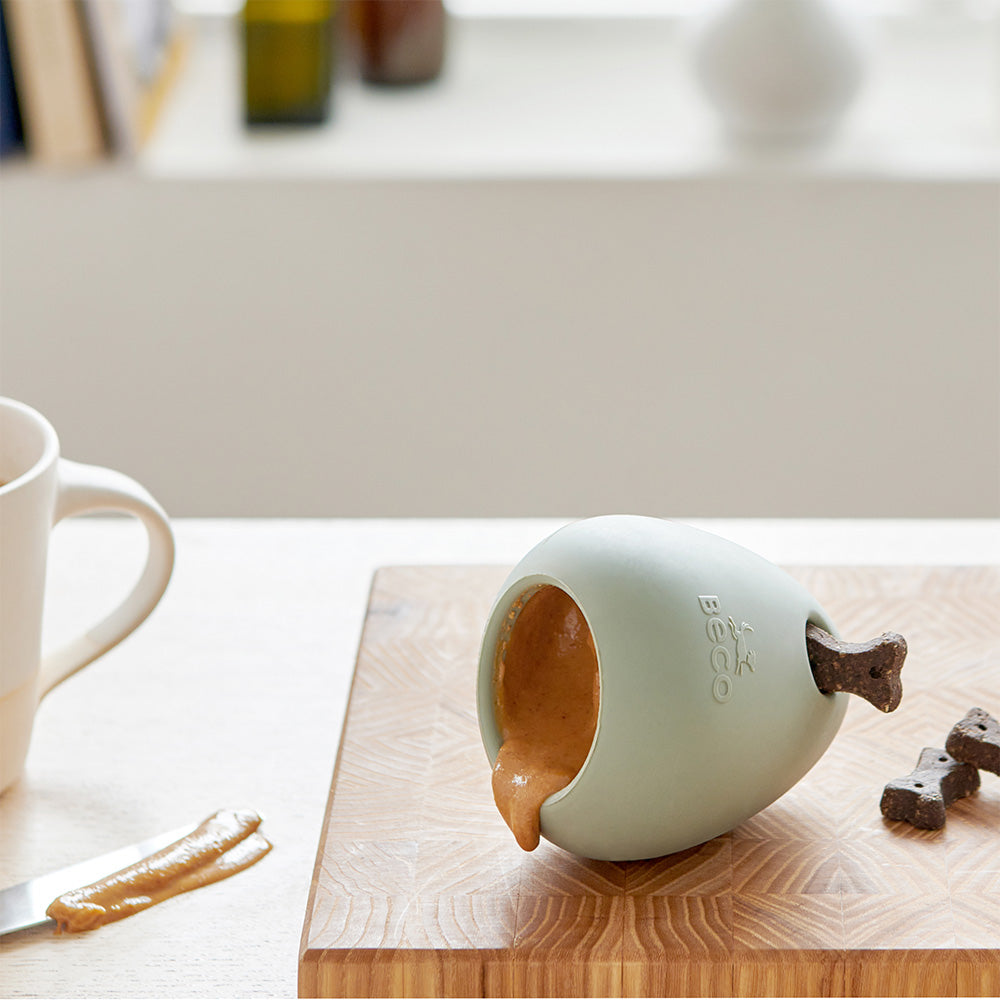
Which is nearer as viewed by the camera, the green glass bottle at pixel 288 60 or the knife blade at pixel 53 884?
the knife blade at pixel 53 884

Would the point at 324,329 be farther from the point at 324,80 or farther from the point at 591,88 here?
the point at 591,88

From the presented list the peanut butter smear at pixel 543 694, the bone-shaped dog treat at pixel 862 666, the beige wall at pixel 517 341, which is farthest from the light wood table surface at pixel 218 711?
the beige wall at pixel 517 341

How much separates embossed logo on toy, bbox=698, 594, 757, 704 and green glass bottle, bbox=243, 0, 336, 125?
1218 mm

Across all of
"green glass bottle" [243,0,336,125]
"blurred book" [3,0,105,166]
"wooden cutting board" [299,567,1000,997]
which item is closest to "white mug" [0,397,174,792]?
"wooden cutting board" [299,567,1000,997]

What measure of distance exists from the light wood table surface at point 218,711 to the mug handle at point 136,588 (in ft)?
0.18

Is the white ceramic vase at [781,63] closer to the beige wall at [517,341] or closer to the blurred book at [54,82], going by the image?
Result: the beige wall at [517,341]

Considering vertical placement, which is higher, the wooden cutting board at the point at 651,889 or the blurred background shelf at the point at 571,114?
the wooden cutting board at the point at 651,889

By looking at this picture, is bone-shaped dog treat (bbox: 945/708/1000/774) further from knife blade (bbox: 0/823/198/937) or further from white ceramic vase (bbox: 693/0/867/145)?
white ceramic vase (bbox: 693/0/867/145)

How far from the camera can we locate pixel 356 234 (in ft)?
5.18

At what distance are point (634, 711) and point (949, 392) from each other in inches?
48.3

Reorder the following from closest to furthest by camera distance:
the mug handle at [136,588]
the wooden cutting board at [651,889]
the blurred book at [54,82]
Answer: the wooden cutting board at [651,889]
the mug handle at [136,588]
the blurred book at [54,82]

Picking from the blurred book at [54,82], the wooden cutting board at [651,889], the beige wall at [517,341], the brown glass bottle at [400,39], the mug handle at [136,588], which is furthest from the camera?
the brown glass bottle at [400,39]

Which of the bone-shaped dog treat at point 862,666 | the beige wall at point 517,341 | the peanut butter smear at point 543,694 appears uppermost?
the bone-shaped dog treat at point 862,666

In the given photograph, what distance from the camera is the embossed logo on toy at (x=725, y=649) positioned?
1.76ft
